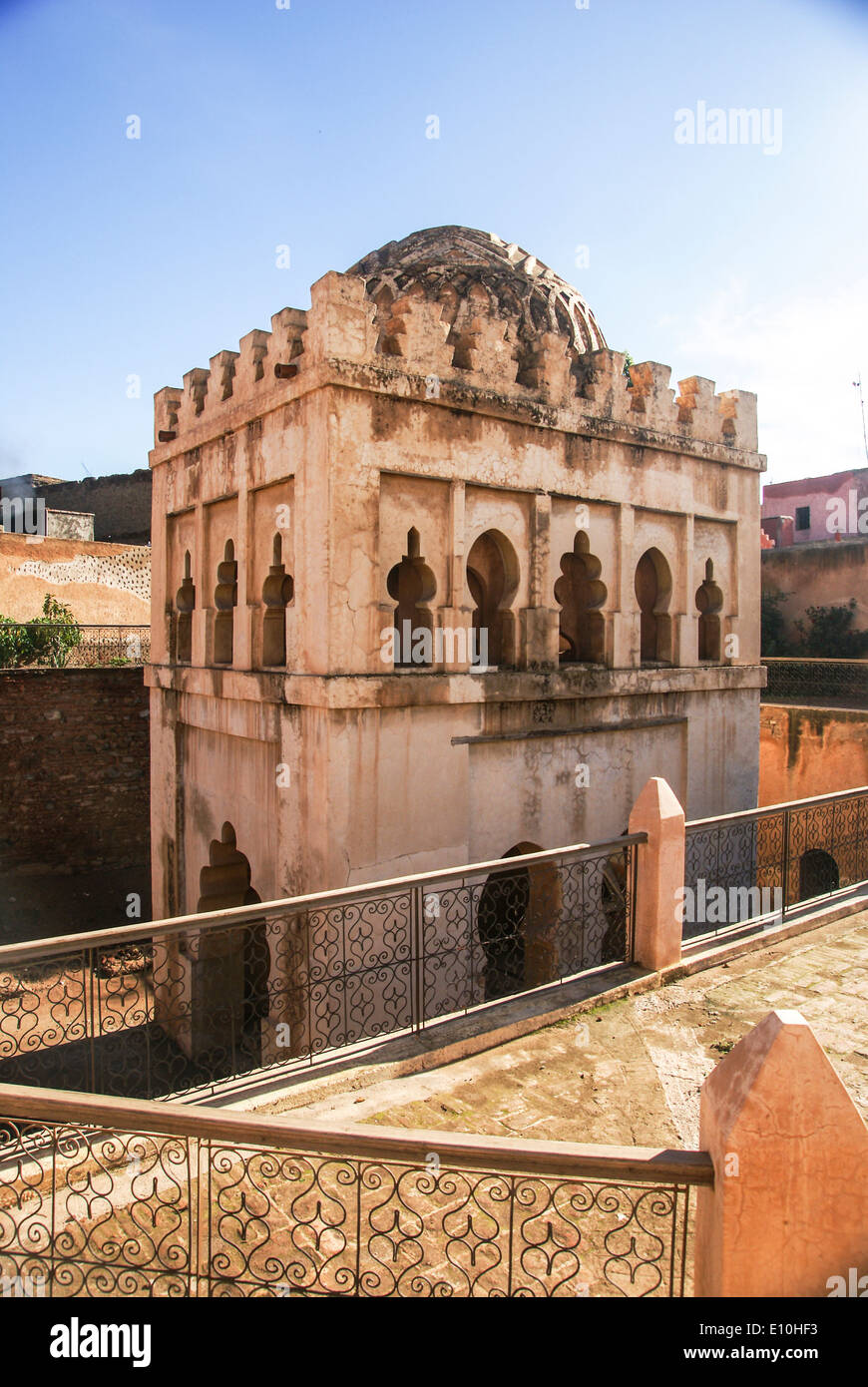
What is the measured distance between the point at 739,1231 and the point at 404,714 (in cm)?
539

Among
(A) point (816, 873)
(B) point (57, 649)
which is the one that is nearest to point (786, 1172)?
(A) point (816, 873)

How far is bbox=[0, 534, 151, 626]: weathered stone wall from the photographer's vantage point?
22375 mm

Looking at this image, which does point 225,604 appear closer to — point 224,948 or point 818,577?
point 224,948

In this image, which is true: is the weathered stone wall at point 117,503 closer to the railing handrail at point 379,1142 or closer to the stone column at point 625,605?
the stone column at point 625,605

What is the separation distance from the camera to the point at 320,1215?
13.6 ft

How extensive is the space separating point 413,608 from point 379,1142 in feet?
20.0

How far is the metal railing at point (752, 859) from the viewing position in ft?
27.7

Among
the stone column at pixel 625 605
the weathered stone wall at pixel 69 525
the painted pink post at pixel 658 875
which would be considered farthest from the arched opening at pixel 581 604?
the weathered stone wall at pixel 69 525

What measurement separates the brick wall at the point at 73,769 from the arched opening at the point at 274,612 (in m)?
9.05

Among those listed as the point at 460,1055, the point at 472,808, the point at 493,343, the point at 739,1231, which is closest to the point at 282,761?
the point at 472,808

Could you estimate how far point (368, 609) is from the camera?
25.7ft

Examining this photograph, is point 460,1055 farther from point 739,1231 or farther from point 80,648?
point 80,648

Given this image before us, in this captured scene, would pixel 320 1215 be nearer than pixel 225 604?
Yes
